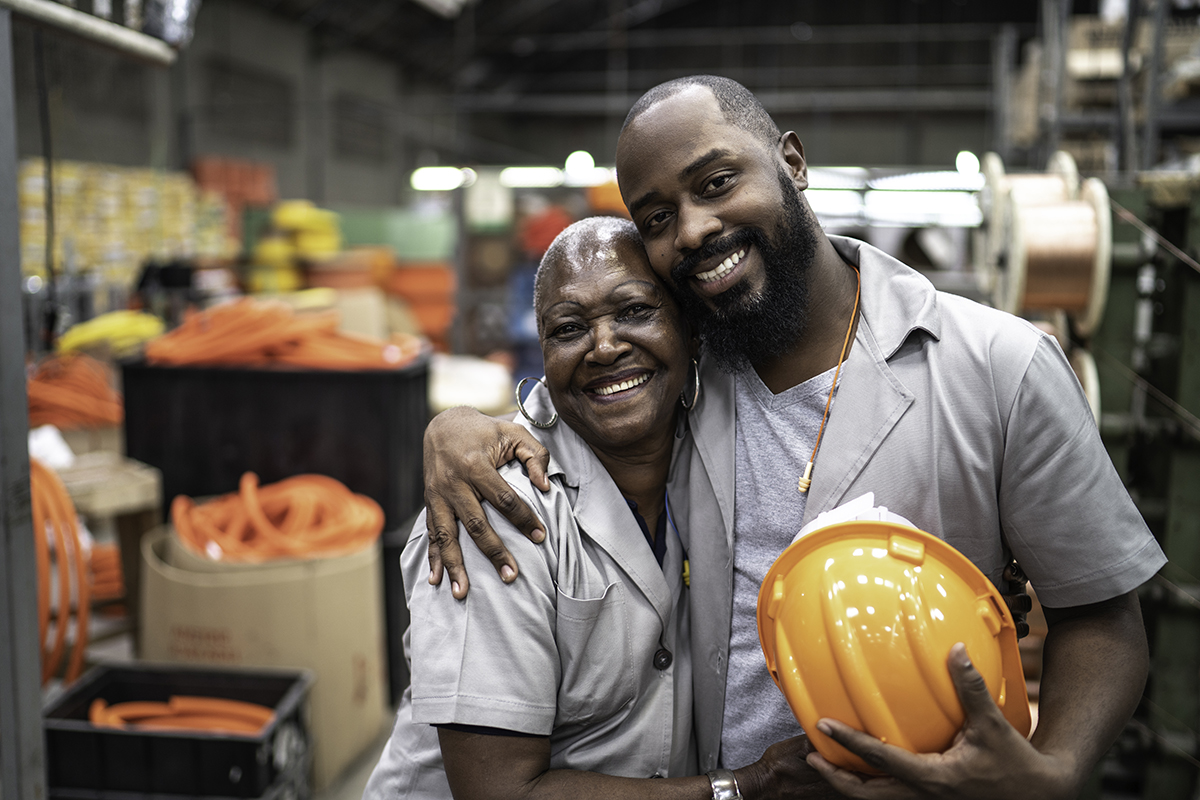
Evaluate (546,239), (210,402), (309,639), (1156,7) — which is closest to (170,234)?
(546,239)

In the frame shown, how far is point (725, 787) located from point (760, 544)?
0.46 m

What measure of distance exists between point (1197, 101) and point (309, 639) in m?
5.77

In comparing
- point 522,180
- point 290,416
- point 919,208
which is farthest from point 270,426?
point 919,208

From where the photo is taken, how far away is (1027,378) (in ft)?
5.12

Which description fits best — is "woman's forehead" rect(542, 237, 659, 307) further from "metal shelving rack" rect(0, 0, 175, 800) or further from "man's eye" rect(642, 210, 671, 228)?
"metal shelving rack" rect(0, 0, 175, 800)

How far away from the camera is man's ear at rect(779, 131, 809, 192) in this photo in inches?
73.7

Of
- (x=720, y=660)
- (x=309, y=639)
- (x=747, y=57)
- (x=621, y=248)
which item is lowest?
(x=309, y=639)

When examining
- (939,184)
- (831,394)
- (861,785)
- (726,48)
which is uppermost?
(726,48)

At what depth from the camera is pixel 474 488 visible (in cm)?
165

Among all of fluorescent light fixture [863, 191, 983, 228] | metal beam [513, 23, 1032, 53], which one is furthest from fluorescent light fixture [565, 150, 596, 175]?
fluorescent light fixture [863, 191, 983, 228]

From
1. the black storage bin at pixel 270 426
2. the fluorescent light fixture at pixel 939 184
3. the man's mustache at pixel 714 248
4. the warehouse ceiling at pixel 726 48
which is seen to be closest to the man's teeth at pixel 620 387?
the man's mustache at pixel 714 248

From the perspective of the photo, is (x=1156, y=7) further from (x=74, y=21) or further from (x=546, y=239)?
(x=546, y=239)

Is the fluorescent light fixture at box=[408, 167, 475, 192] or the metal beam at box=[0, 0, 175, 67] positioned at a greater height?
the fluorescent light fixture at box=[408, 167, 475, 192]

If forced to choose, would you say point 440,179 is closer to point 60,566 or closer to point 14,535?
point 60,566
